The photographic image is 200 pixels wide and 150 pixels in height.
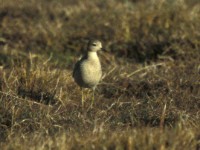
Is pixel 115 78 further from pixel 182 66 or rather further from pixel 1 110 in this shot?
pixel 1 110

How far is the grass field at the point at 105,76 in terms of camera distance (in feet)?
18.6

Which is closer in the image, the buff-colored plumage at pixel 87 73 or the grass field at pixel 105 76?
the grass field at pixel 105 76

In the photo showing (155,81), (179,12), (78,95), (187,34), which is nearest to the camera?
(78,95)

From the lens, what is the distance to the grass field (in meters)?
5.68

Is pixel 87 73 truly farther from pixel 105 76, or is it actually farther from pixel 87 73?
pixel 105 76

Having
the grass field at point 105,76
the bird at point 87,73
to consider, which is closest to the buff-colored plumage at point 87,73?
the bird at point 87,73

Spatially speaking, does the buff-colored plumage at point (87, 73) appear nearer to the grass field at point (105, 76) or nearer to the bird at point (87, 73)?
the bird at point (87, 73)

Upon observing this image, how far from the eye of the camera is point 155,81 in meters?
8.55

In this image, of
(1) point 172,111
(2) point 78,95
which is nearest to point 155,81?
(2) point 78,95

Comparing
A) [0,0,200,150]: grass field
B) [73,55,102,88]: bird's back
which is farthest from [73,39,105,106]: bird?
[0,0,200,150]: grass field

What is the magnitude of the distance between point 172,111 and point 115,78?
1998 mm

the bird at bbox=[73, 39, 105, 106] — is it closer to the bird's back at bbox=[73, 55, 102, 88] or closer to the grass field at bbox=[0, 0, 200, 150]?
the bird's back at bbox=[73, 55, 102, 88]

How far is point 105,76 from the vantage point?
28.8 feet

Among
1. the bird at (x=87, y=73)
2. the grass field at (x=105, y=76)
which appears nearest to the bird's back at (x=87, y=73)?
the bird at (x=87, y=73)
